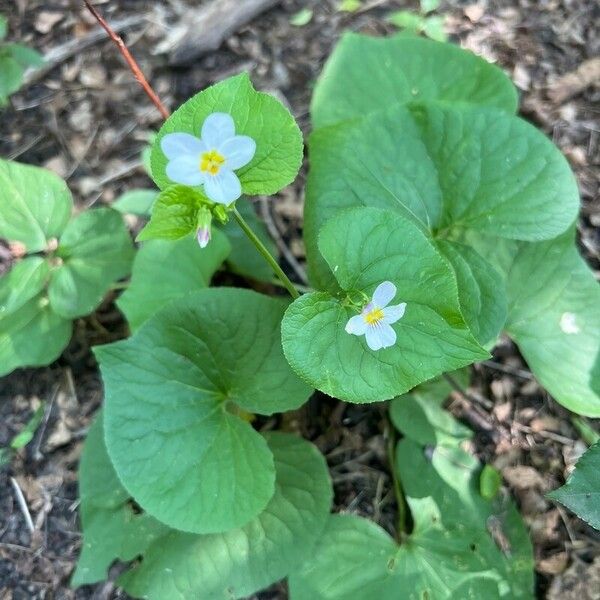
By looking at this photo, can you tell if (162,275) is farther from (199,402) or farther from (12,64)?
(12,64)

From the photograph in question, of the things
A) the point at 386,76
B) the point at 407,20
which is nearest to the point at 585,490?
the point at 386,76

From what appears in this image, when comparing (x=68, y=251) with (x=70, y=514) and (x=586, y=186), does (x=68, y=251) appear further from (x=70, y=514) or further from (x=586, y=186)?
(x=586, y=186)

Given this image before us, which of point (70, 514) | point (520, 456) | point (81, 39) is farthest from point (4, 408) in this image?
point (520, 456)

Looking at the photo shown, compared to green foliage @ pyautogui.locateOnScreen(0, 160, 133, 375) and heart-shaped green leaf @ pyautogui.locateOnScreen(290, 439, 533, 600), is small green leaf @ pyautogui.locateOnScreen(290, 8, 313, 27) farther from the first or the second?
heart-shaped green leaf @ pyautogui.locateOnScreen(290, 439, 533, 600)

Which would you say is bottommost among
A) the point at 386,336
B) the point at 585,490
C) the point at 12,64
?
the point at 585,490

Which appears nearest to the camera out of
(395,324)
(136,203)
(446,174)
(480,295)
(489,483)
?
(395,324)

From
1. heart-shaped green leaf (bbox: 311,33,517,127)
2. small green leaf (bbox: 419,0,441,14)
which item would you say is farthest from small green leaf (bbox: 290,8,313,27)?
heart-shaped green leaf (bbox: 311,33,517,127)
